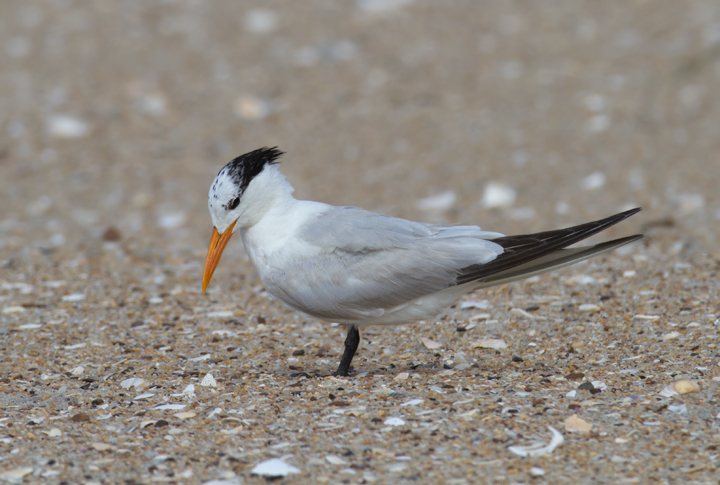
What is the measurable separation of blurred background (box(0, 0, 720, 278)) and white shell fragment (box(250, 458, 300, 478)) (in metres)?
3.07

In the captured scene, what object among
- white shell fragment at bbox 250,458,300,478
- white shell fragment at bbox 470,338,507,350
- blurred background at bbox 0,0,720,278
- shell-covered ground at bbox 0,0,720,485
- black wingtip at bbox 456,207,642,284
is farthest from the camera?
blurred background at bbox 0,0,720,278

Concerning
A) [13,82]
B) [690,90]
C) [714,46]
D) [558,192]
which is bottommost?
[558,192]

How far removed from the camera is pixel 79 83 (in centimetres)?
867

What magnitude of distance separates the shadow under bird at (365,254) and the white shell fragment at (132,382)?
53cm

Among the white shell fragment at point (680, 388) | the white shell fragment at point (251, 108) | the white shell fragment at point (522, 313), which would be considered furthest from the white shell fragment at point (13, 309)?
the white shell fragment at point (251, 108)

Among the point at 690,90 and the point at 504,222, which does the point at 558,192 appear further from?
the point at 690,90

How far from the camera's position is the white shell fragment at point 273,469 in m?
2.71

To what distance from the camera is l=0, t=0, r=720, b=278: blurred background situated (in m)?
6.53

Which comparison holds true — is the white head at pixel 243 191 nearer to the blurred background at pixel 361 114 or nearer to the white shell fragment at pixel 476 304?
the white shell fragment at pixel 476 304

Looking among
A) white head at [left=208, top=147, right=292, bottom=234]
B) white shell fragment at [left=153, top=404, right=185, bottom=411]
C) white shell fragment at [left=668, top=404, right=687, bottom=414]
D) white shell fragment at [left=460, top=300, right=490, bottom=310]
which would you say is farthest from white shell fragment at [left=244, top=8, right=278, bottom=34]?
white shell fragment at [left=668, top=404, right=687, bottom=414]

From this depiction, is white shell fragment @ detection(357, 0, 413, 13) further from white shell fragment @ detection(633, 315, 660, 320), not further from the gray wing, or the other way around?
the gray wing

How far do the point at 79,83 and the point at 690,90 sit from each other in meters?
6.06

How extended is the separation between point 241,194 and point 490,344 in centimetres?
141

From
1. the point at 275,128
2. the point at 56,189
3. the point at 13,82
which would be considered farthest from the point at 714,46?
the point at 13,82
